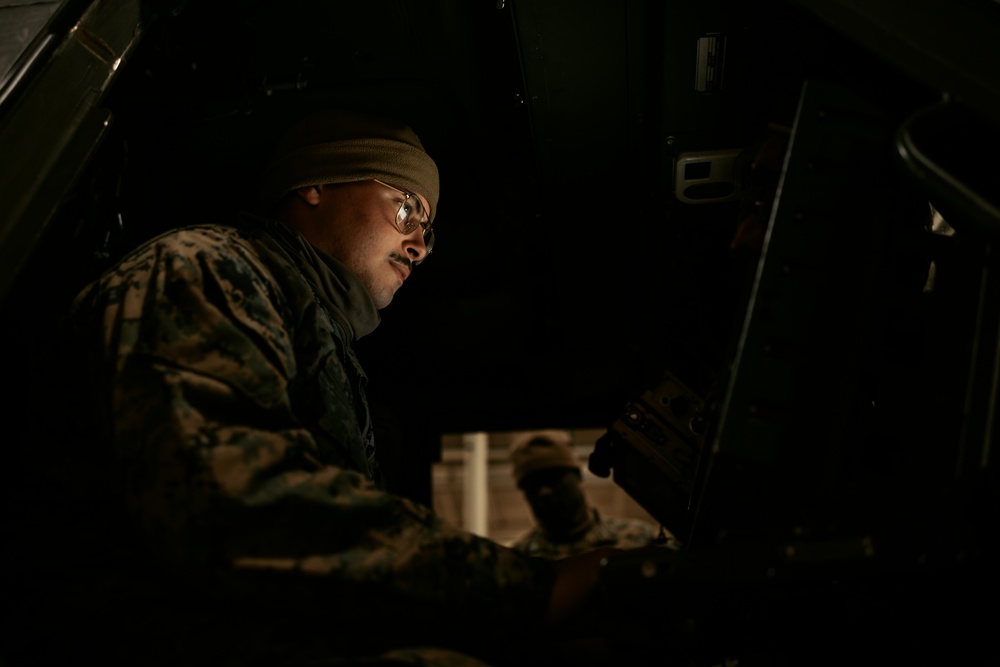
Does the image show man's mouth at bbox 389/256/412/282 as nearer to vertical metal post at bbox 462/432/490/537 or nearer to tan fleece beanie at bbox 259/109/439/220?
tan fleece beanie at bbox 259/109/439/220

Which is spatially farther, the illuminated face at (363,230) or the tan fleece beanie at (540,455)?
the tan fleece beanie at (540,455)

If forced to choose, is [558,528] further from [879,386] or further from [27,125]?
[27,125]

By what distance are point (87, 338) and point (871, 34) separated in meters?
1.66

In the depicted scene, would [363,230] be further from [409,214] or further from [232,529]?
[232,529]

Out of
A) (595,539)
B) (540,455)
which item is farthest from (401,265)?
(595,539)

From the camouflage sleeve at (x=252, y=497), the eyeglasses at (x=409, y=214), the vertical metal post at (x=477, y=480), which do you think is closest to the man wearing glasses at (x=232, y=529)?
the camouflage sleeve at (x=252, y=497)

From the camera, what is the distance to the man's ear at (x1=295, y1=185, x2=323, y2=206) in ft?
7.93

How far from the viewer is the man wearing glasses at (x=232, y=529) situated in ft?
3.82

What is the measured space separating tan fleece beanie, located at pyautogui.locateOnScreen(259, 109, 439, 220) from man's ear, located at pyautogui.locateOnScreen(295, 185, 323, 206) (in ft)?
0.13

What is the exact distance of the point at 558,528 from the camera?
5828 millimetres

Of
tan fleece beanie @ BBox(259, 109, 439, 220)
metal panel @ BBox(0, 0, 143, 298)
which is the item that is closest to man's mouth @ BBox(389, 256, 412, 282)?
tan fleece beanie @ BBox(259, 109, 439, 220)

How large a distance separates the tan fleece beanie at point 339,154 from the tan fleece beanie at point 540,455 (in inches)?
144

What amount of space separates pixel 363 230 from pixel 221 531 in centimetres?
142

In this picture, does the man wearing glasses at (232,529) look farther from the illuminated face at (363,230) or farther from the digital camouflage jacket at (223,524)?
the illuminated face at (363,230)
